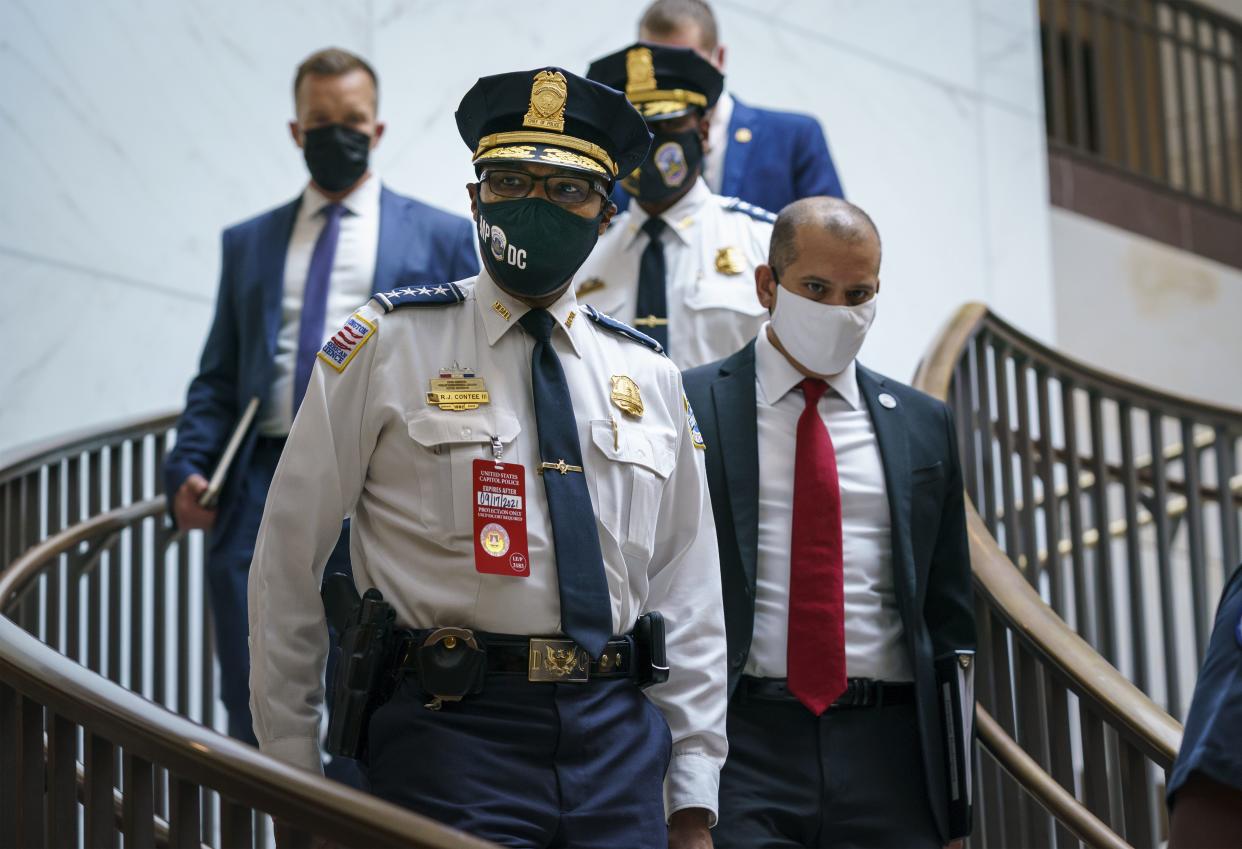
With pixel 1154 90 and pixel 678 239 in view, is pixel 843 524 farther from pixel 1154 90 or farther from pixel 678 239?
pixel 1154 90

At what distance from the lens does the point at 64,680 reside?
7.93ft

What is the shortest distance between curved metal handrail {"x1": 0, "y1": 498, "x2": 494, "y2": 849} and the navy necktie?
1637 mm

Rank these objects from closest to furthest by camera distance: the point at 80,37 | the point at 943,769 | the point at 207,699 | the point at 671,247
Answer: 1. the point at 943,769
2. the point at 671,247
3. the point at 207,699
4. the point at 80,37

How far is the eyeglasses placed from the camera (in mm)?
2648

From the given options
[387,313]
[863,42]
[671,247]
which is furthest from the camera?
[863,42]

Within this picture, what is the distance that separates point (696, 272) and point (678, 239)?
10cm

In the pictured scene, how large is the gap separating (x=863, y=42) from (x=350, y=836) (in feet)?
22.7

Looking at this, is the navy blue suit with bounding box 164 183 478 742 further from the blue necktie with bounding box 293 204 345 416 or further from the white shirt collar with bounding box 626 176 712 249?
the white shirt collar with bounding box 626 176 712 249

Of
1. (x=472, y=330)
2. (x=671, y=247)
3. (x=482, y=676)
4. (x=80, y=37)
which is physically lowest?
(x=482, y=676)

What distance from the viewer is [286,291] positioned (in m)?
4.16

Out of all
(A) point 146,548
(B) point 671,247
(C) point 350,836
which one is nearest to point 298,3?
(A) point 146,548

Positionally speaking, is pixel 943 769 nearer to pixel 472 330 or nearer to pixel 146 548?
pixel 472 330

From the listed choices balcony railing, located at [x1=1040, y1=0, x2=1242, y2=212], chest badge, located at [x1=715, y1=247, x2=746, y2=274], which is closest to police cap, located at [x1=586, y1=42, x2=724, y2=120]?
chest badge, located at [x1=715, y1=247, x2=746, y2=274]

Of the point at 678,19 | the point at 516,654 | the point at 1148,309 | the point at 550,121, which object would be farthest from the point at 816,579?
the point at 1148,309
